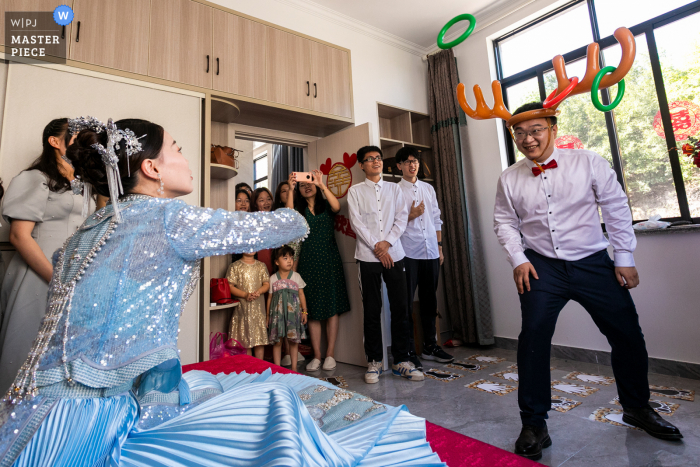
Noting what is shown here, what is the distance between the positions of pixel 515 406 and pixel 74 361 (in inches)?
80.3

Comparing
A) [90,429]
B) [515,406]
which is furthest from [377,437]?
[515,406]

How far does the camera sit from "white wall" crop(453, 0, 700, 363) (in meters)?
Result: 2.50

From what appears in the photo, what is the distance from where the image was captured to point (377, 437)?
76 centimetres

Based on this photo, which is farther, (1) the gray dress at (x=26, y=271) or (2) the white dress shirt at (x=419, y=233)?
(2) the white dress shirt at (x=419, y=233)

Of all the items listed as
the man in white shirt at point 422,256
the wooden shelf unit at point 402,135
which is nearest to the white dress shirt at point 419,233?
the man in white shirt at point 422,256

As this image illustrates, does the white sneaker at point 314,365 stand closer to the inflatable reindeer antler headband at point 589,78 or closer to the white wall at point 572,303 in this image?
the white wall at point 572,303

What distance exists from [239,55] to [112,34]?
0.80 m

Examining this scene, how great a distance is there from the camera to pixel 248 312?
287 centimetres

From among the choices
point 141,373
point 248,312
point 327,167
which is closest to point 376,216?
point 327,167

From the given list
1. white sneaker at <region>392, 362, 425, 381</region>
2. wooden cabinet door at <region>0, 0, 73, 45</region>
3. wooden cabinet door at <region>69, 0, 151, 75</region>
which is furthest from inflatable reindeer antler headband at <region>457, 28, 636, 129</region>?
wooden cabinet door at <region>0, 0, 73, 45</region>

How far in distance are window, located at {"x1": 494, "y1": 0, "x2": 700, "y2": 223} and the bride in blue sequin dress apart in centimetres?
293

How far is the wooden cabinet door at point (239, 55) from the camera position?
9.00ft

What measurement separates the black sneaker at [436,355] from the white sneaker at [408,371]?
474 mm

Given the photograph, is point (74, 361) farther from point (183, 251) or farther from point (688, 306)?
point (688, 306)
